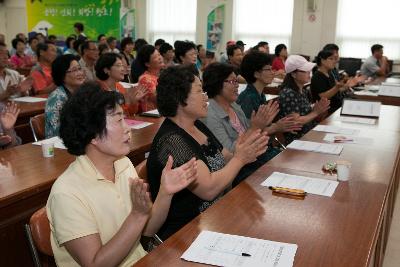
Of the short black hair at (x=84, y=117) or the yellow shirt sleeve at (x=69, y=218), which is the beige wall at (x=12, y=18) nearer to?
the short black hair at (x=84, y=117)

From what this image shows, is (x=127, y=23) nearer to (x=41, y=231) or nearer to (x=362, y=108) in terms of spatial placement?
(x=362, y=108)

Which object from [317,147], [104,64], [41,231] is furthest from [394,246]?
[104,64]

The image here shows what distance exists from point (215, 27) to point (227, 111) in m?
8.08

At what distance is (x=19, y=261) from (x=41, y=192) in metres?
0.37

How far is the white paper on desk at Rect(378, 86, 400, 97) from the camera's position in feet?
17.2

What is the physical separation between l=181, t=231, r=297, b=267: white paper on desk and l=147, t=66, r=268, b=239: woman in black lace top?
0.41 m

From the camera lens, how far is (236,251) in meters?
1.33

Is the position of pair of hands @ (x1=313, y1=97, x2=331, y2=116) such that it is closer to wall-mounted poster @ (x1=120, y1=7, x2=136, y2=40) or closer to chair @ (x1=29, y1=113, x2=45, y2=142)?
chair @ (x1=29, y1=113, x2=45, y2=142)

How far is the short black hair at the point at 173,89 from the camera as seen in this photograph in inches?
78.3

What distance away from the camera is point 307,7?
31.3ft

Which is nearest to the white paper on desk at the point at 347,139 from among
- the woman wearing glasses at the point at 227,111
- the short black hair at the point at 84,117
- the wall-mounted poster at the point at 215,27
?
the woman wearing glasses at the point at 227,111

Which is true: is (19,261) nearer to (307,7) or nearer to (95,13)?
(307,7)

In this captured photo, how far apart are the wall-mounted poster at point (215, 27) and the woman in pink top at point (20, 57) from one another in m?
4.15

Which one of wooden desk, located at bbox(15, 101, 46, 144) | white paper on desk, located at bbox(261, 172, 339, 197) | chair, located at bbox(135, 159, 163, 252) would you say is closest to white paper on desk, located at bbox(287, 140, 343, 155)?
white paper on desk, located at bbox(261, 172, 339, 197)
